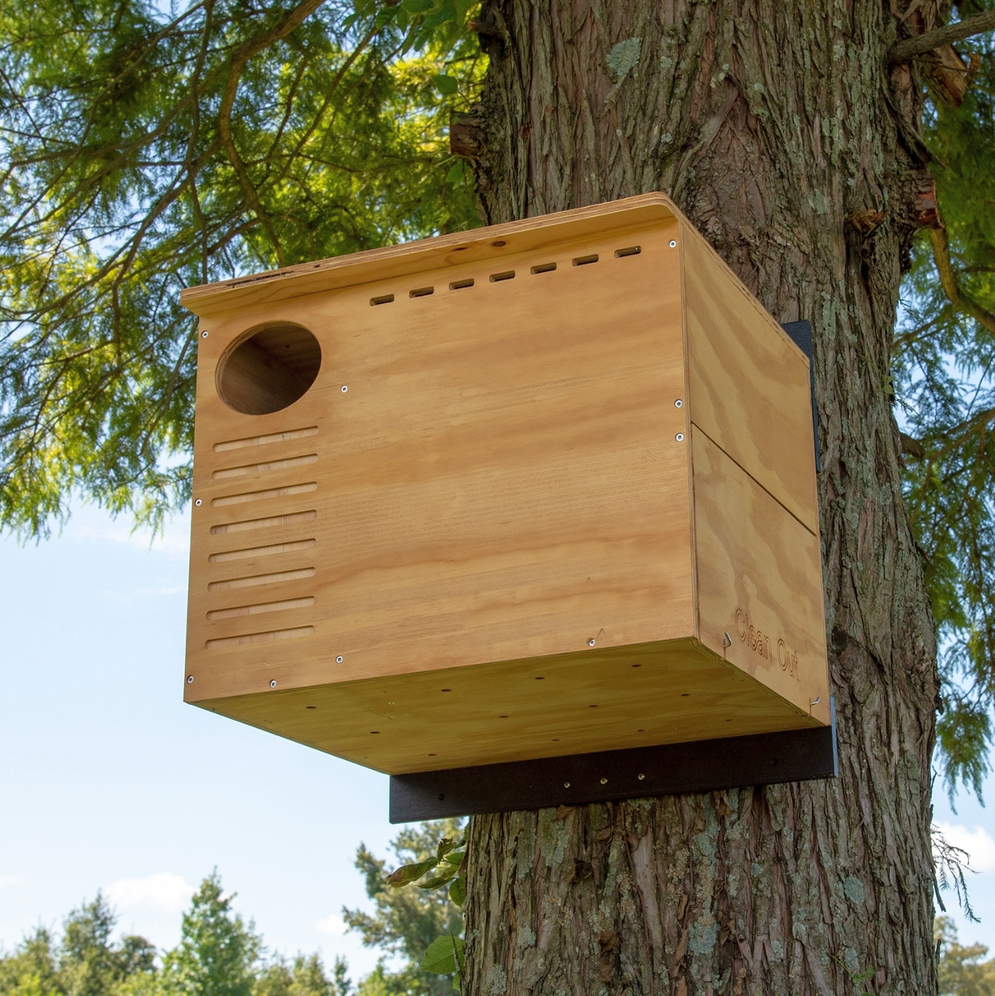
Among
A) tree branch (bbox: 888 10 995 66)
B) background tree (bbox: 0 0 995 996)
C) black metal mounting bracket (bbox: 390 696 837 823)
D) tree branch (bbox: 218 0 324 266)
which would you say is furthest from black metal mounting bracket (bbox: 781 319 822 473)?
tree branch (bbox: 218 0 324 266)

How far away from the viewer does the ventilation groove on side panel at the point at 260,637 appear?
1453 millimetres

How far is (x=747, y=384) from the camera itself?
162 centimetres

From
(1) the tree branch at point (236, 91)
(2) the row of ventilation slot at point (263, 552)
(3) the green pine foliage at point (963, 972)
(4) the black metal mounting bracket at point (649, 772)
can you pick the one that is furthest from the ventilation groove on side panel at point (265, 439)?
(3) the green pine foliage at point (963, 972)

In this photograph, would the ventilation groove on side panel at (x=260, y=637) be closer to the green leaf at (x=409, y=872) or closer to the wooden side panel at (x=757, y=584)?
the wooden side panel at (x=757, y=584)

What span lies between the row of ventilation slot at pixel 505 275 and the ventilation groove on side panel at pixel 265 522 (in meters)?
0.27

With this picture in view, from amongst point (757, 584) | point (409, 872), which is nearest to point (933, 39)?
point (757, 584)

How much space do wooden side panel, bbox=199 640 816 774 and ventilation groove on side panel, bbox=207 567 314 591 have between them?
0.41 ft

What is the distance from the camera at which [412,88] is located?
13.4 feet

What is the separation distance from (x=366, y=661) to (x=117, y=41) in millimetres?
2595

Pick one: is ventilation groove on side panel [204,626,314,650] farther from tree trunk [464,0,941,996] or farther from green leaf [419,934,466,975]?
green leaf [419,934,466,975]

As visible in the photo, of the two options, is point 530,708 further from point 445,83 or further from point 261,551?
point 445,83

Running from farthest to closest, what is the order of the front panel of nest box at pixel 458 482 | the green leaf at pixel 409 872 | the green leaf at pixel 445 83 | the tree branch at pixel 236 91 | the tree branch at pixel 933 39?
the tree branch at pixel 236 91 < the green leaf at pixel 445 83 < the tree branch at pixel 933 39 < the green leaf at pixel 409 872 < the front panel of nest box at pixel 458 482

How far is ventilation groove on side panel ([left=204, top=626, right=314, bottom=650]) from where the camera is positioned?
4.77ft

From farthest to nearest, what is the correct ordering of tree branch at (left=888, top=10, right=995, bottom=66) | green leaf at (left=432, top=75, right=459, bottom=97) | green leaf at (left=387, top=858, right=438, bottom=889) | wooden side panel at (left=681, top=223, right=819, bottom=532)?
green leaf at (left=432, top=75, right=459, bottom=97) < tree branch at (left=888, top=10, right=995, bottom=66) < green leaf at (left=387, top=858, right=438, bottom=889) < wooden side panel at (left=681, top=223, right=819, bottom=532)
